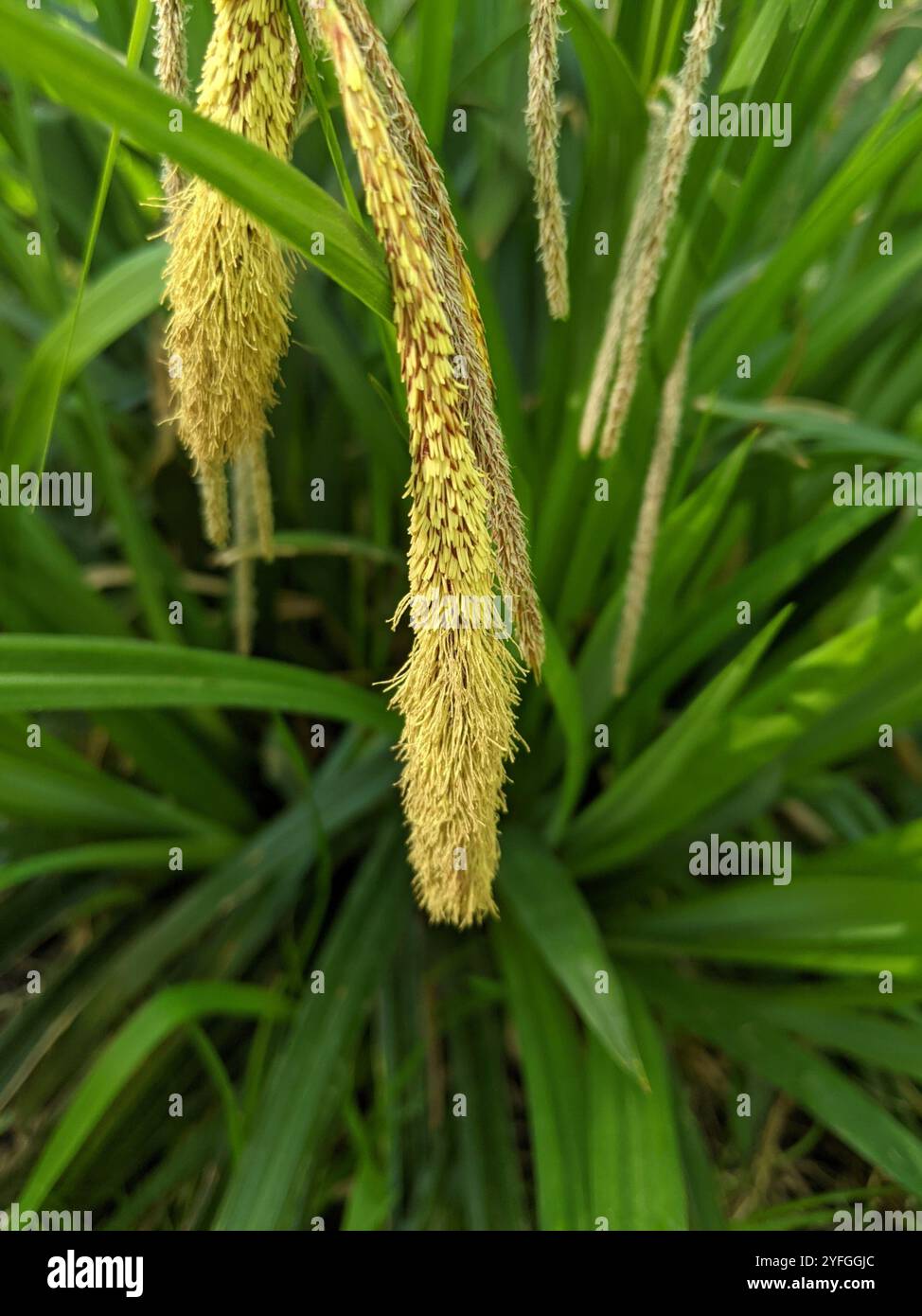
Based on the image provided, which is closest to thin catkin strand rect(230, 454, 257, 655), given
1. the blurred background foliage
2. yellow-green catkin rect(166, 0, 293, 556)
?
the blurred background foliage

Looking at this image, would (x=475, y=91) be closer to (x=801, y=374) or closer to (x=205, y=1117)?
(x=801, y=374)

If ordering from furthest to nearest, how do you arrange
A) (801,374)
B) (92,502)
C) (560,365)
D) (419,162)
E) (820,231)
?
(92,502) < (801,374) < (560,365) < (820,231) < (419,162)

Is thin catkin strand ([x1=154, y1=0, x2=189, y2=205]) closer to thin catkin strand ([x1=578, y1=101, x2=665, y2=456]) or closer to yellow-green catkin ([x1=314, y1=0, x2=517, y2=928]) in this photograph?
yellow-green catkin ([x1=314, y1=0, x2=517, y2=928])

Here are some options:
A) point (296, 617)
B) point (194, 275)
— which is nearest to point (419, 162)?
point (194, 275)

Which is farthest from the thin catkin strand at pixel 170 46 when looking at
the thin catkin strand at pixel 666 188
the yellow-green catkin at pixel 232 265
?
the thin catkin strand at pixel 666 188

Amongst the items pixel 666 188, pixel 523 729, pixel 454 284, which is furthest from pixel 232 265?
pixel 523 729

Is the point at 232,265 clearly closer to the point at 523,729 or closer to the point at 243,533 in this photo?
the point at 243,533
